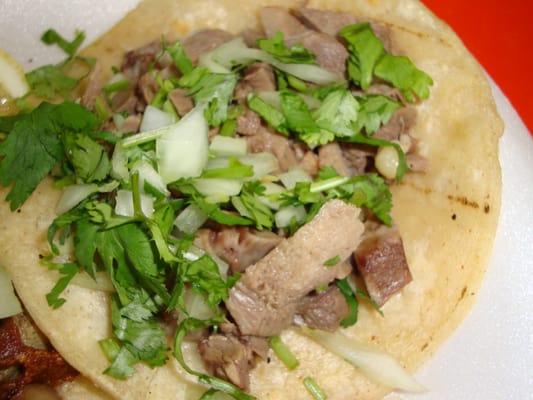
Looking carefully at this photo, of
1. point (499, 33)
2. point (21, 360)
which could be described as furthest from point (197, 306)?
point (499, 33)

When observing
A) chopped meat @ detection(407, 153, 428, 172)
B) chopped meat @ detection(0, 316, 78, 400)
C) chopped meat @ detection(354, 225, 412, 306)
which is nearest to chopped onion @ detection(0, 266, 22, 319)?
chopped meat @ detection(0, 316, 78, 400)

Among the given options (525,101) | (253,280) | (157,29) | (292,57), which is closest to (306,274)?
(253,280)

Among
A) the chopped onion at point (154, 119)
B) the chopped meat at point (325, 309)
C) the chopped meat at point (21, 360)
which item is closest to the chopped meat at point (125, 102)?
the chopped onion at point (154, 119)

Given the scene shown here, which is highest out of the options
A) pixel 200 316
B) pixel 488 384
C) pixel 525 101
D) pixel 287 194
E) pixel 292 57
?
pixel 292 57

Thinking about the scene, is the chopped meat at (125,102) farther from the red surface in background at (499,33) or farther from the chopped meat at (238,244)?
the red surface in background at (499,33)

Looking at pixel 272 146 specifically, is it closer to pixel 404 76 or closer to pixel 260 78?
pixel 260 78

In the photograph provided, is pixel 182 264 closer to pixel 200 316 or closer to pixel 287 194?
pixel 200 316
